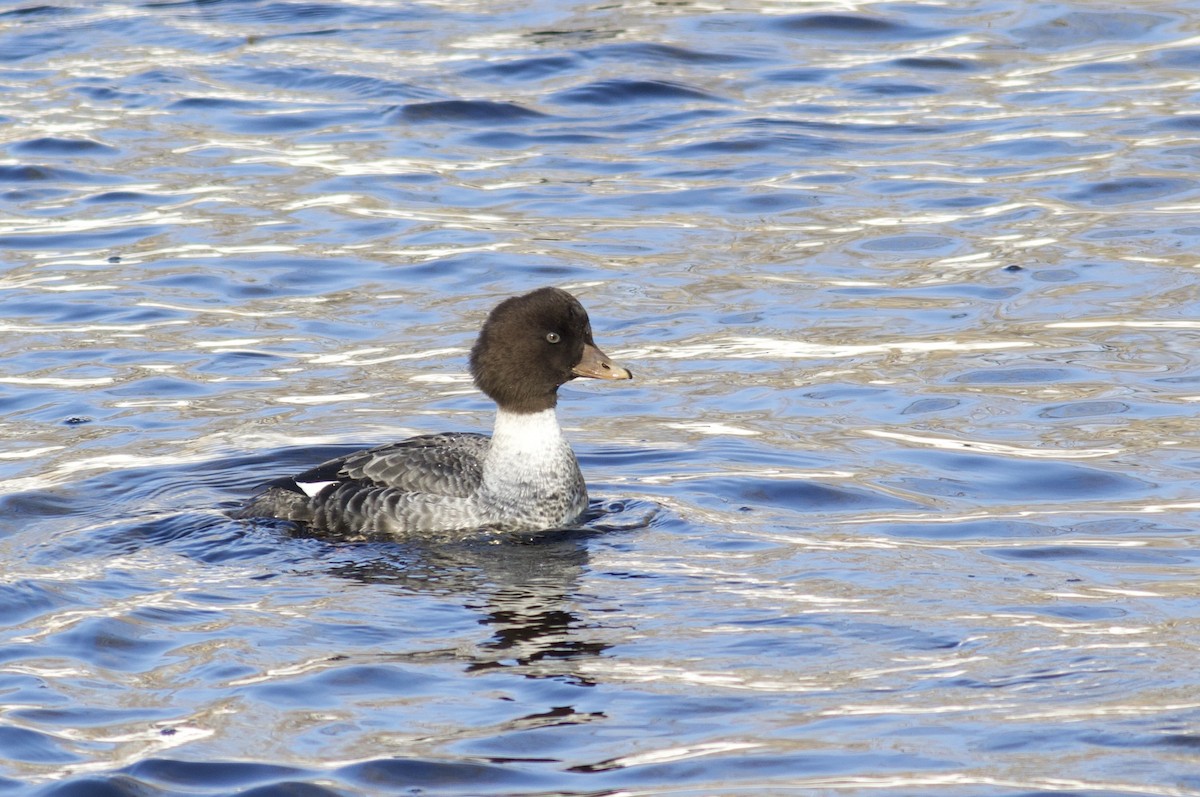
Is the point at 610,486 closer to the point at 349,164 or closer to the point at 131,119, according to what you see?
the point at 349,164

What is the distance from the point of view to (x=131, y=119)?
18516 mm

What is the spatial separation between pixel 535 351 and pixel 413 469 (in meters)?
0.88

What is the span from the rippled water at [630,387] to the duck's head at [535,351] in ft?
2.51

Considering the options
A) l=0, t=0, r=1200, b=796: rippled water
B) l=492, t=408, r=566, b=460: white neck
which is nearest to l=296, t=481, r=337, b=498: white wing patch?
l=0, t=0, r=1200, b=796: rippled water

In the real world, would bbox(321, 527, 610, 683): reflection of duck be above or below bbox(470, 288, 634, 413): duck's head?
below

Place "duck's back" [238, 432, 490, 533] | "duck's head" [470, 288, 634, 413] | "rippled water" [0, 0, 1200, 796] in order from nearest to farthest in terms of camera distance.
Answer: "rippled water" [0, 0, 1200, 796] < "duck's back" [238, 432, 490, 533] < "duck's head" [470, 288, 634, 413]

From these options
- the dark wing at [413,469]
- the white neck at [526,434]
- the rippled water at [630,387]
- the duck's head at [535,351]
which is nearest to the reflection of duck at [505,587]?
the rippled water at [630,387]

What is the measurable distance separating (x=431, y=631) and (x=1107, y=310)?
22.0 ft

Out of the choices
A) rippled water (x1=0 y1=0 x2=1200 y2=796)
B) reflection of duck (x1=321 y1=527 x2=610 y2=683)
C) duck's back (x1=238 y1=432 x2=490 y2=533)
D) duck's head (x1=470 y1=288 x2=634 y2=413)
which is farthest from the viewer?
duck's head (x1=470 y1=288 x2=634 y2=413)

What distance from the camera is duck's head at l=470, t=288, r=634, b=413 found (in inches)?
384

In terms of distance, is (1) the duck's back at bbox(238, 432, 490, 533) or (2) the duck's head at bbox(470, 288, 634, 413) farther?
(2) the duck's head at bbox(470, 288, 634, 413)

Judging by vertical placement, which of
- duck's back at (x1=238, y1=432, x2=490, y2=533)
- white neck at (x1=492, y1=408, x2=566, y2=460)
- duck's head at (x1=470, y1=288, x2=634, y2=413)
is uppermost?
duck's head at (x1=470, y1=288, x2=634, y2=413)

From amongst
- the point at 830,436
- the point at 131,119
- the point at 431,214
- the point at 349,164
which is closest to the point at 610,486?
the point at 830,436

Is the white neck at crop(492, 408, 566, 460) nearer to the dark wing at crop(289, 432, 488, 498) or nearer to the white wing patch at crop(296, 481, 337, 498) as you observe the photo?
the dark wing at crop(289, 432, 488, 498)
